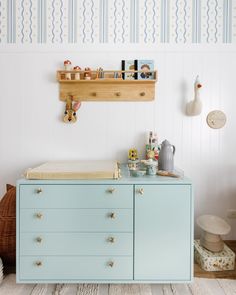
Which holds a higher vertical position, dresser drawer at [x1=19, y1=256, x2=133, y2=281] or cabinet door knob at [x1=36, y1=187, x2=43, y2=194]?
cabinet door knob at [x1=36, y1=187, x2=43, y2=194]

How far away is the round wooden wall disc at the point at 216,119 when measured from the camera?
2309mm

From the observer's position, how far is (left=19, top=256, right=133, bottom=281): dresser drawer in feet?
5.54

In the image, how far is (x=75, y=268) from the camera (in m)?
1.69

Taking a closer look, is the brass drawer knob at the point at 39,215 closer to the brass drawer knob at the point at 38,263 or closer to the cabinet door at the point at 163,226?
the brass drawer knob at the point at 38,263

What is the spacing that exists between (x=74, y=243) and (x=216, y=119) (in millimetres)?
1581

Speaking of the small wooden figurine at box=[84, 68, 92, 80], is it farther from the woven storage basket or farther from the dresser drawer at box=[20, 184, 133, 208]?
the woven storage basket

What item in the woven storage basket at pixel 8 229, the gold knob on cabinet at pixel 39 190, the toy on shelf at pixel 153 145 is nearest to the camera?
the gold knob on cabinet at pixel 39 190

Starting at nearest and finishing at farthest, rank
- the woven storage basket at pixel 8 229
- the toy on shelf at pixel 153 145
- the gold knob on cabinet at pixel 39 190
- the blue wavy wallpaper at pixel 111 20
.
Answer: the gold knob on cabinet at pixel 39 190
the woven storage basket at pixel 8 229
the toy on shelf at pixel 153 145
the blue wavy wallpaper at pixel 111 20

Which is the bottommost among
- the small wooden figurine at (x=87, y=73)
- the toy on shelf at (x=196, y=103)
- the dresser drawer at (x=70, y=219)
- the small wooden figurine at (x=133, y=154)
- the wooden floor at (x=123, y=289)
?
the wooden floor at (x=123, y=289)

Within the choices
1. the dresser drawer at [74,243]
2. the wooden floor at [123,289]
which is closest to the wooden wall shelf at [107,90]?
the dresser drawer at [74,243]

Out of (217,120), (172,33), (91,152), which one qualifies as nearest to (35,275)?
(91,152)

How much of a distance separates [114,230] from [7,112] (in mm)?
1425

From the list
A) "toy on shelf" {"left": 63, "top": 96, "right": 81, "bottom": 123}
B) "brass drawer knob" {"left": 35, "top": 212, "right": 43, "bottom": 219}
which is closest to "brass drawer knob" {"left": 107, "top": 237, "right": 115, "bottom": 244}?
"brass drawer knob" {"left": 35, "top": 212, "right": 43, "bottom": 219}

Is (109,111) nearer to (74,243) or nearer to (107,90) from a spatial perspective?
(107,90)
